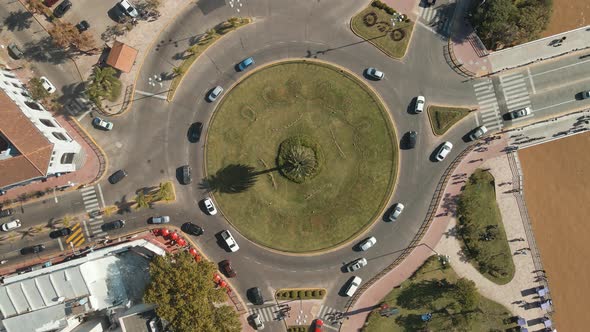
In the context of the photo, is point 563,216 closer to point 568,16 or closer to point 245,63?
point 568,16

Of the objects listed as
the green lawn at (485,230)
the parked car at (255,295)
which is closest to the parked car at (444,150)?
the green lawn at (485,230)

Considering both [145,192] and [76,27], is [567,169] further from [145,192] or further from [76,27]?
[76,27]

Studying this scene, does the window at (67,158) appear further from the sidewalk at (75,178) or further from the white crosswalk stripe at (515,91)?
the white crosswalk stripe at (515,91)

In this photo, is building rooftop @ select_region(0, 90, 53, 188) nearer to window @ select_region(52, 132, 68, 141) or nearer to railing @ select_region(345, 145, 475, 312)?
window @ select_region(52, 132, 68, 141)

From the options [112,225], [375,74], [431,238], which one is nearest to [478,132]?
[431,238]

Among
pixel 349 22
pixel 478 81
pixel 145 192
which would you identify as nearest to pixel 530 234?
pixel 478 81

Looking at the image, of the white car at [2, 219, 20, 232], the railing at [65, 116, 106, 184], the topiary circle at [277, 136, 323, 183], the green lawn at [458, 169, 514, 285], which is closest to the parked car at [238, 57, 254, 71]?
the topiary circle at [277, 136, 323, 183]

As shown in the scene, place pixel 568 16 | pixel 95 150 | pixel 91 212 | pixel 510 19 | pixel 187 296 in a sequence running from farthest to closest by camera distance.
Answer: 1. pixel 95 150
2. pixel 91 212
3. pixel 568 16
4. pixel 510 19
5. pixel 187 296
